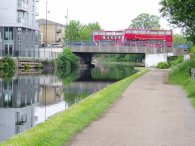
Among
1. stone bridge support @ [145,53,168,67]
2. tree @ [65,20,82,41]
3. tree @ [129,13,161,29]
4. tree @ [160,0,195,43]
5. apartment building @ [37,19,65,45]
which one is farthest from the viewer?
tree @ [129,13,161,29]

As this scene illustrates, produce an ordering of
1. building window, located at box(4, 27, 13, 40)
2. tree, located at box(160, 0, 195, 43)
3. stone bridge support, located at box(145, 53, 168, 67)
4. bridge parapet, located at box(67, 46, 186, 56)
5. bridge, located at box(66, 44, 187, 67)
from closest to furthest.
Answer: tree, located at box(160, 0, 195, 43), building window, located at box(4, 27, 13, 40), stone bridge support, located at box(145, 53, 168, 67), bridge, located at box(66, 44, 187, 67), bridge parapet, located at box(67, 46, 186, 56)

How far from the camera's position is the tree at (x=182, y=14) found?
138 ft

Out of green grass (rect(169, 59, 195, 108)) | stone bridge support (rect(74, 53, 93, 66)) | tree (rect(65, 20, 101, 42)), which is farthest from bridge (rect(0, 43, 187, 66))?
green grass (rect(169, 59, 195, 108))

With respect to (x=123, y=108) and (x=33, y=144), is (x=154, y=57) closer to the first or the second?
(x=123, y=108)

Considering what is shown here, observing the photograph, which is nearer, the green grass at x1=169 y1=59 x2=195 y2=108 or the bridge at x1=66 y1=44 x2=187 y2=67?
the green grass at x1=169 y1=59 x2=195 y2=108

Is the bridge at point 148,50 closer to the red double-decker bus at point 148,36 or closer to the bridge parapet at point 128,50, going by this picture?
the bridge parapet at point 128,50

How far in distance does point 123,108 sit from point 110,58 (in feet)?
565

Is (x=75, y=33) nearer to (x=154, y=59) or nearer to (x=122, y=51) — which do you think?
(x=122, y=51)

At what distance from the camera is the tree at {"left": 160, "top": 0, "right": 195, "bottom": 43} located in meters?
41.9

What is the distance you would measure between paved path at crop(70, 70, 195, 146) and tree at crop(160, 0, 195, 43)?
65.2 feet

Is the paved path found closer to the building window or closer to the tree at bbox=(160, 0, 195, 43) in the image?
the tree at bbox=(160, 0, 195, 43)

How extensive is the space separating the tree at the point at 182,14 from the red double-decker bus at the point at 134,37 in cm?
5276

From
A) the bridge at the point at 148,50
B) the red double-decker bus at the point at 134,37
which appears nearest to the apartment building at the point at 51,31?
the red double-decker bus at the point at 134,37

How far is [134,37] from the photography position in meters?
106
